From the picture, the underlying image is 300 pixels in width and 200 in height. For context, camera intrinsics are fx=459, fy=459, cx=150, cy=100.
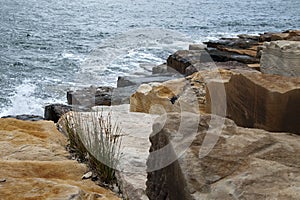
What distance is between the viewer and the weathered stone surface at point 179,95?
5523 mm

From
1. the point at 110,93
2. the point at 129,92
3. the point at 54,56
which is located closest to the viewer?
the point at 129,92

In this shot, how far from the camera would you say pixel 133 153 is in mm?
4016

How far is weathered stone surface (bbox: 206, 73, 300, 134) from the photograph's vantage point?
3.55 metres

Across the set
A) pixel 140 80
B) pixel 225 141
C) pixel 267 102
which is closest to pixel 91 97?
pixel 140 80

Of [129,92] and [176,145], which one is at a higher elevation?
[176,145]

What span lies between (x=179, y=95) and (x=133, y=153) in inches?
80.5

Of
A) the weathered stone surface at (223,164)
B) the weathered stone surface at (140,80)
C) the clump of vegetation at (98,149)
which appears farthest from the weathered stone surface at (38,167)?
the weathered stone surface at (140,80)

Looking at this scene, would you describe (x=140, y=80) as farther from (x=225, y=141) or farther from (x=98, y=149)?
(x=225, y=141)

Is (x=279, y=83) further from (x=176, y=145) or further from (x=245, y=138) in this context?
(x=176, y=145)

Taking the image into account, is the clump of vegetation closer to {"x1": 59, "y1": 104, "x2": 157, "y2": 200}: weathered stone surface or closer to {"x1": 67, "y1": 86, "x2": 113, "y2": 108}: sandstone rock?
{"x1": 59, "y1": 104, "x2": 157, "y2": 200}: weathered stone surface

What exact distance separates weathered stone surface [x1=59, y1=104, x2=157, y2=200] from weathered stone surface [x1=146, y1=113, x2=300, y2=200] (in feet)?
0.81

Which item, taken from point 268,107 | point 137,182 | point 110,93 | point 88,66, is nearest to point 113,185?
point 137,182

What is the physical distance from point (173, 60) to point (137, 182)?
9398 mm

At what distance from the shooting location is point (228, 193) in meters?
2.44
